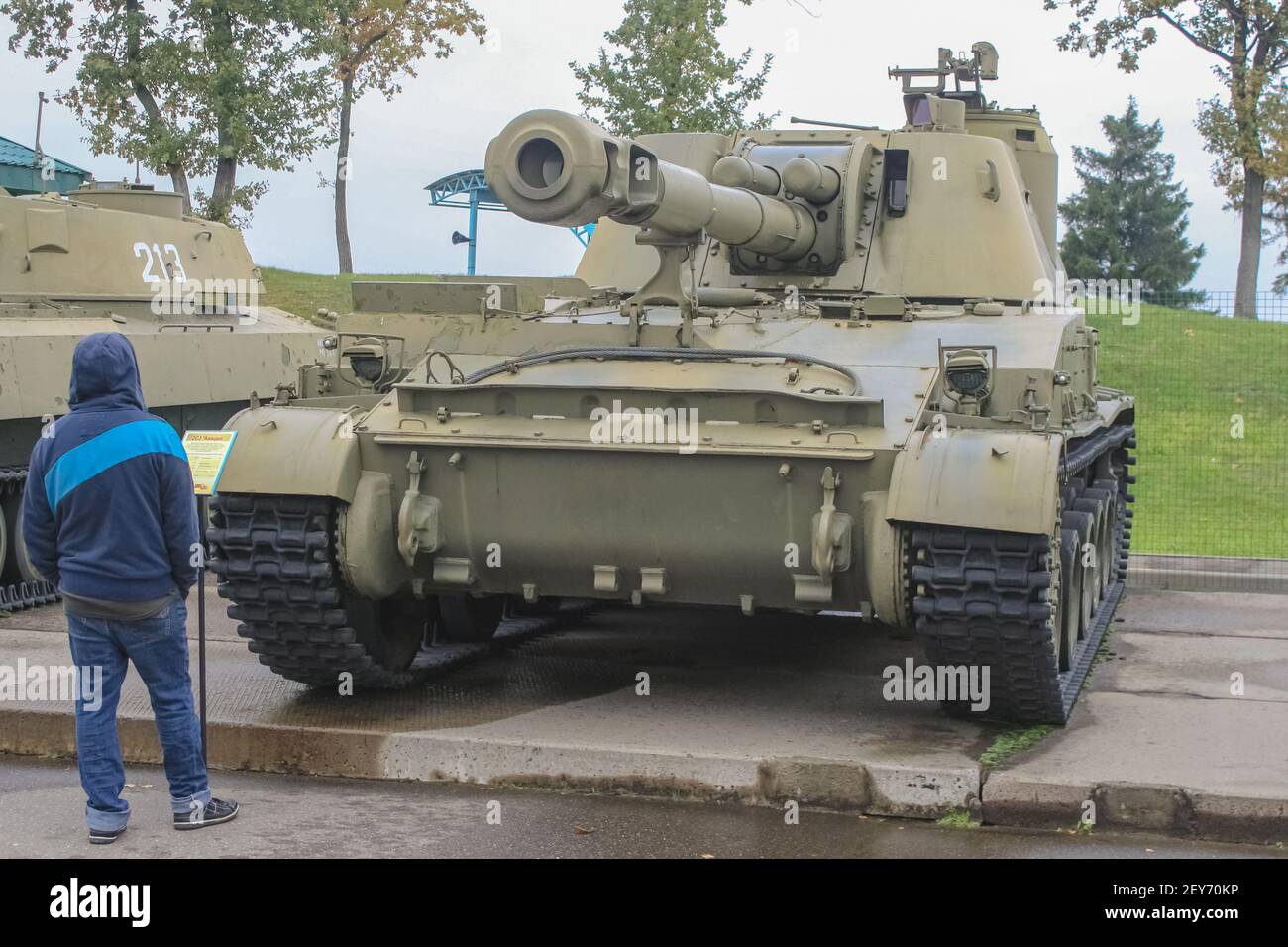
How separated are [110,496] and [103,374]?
449 millimetres

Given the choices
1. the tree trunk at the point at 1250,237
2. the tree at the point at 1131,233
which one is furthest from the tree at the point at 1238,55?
the tree at the point at 1131,233

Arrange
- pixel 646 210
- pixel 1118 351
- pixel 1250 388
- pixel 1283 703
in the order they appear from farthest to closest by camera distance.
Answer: pixel 1118 351, pixel 1250 388, pixel 1283 703, pixel 646 210

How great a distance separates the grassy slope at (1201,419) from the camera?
15.9 m

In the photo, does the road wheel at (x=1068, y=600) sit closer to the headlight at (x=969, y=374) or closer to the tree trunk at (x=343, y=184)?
the headlight at (x=969, y=374)

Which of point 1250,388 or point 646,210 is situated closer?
point 646,210

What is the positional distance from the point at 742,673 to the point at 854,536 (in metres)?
2.00

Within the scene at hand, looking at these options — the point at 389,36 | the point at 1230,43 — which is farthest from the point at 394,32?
the point at 1230,43

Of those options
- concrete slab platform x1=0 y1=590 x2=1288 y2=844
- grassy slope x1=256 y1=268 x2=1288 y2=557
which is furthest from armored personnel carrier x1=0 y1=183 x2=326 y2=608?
grassy slope x1=256 y1=268 x2=1288 y2=557

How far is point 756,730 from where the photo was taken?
7824 mm

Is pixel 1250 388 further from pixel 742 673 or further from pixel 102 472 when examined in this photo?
pixel 102 472

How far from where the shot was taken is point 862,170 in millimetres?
9977

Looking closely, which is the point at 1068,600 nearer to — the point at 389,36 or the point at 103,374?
the point at 103,374
